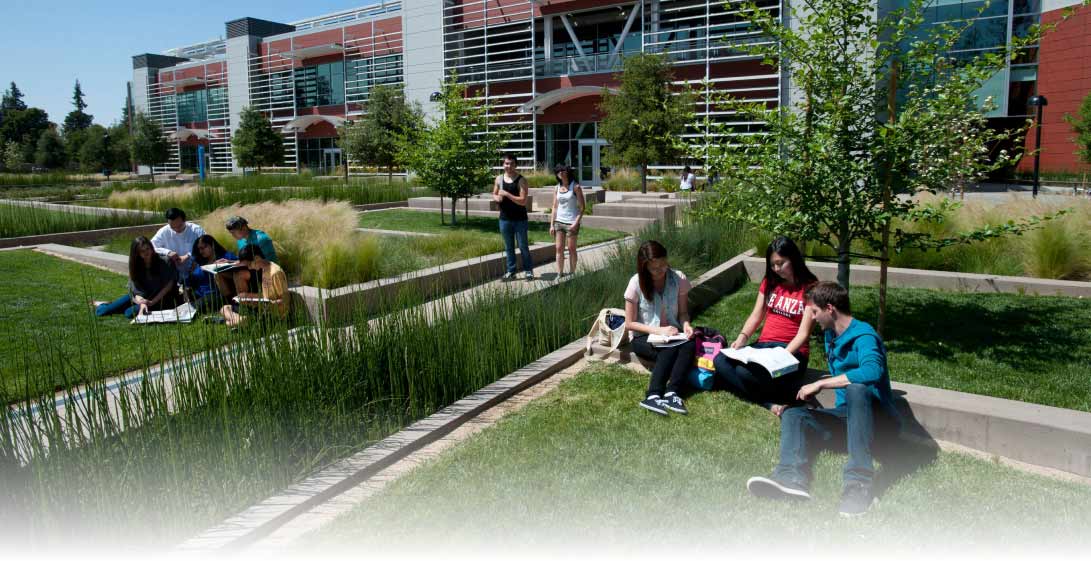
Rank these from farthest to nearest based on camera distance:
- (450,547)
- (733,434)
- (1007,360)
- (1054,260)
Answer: (1054,260), (1007,360), (733,434), (450,547)

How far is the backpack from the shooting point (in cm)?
576

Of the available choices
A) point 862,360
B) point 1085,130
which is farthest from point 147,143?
point 862,360

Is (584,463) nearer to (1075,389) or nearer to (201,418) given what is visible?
(201,418)

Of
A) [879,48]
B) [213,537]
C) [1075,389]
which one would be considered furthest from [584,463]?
[879,48]

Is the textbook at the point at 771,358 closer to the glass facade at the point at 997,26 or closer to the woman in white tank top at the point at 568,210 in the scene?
the woman in white tank top at the point at 568,210

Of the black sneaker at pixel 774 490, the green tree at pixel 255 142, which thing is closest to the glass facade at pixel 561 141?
the green tree at pixel 255 142

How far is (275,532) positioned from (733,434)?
2.52 meters

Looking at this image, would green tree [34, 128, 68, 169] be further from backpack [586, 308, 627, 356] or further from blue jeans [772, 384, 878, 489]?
blue jeans [772, 384, 878, 489]

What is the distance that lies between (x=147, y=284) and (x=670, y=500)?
6306 millimetres

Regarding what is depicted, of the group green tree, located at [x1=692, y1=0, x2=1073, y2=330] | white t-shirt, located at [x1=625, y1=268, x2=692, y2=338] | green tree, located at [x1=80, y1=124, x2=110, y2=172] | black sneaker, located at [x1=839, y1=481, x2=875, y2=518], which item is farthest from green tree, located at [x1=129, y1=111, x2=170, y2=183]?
black sneaker, located at [x1=839, y1=481, x2=875, y2=518]

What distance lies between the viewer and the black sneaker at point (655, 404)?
4656mm

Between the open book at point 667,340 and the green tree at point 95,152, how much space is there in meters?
57.6

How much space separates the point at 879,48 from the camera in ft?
18.7

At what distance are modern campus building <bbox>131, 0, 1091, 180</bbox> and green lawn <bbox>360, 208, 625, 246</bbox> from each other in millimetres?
6917
